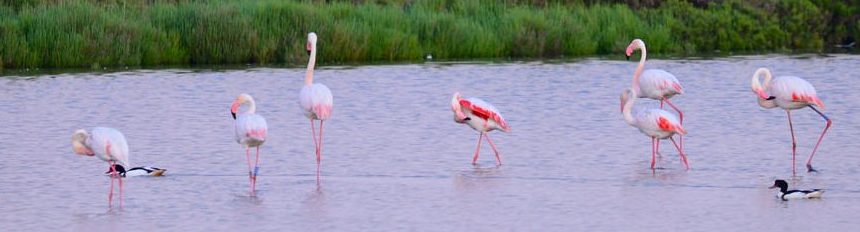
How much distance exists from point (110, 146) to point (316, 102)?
79.8 inches

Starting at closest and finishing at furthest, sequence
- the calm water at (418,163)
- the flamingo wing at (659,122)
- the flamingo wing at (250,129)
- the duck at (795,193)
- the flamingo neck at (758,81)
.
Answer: the calm water at (418,163) → the duck at (795,193) → the flamingo wing at (250,129) → the flamingo wing at (659,122) → the flamingo neck at (758,81)

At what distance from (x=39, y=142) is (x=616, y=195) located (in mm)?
5464

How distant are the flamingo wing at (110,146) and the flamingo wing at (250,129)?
2.94 feet

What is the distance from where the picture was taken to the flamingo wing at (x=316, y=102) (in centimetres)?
1160

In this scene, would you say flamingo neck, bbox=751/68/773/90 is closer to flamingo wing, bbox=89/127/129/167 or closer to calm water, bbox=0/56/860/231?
calm water, bbox=0/56/860/231

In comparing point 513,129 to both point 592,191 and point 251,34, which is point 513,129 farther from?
point 251,34

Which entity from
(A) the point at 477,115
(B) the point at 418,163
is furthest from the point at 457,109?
(B) the point at 418,163

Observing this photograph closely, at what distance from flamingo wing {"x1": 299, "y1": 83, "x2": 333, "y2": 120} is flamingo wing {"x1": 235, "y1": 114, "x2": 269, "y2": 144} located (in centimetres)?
94

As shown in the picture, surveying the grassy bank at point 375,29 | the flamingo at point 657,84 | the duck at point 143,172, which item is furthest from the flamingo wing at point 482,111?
the grassy bank at point 375,29

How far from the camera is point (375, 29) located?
24344 mm

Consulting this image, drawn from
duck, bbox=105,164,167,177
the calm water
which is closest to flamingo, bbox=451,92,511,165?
the calm water

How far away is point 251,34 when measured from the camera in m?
23.4

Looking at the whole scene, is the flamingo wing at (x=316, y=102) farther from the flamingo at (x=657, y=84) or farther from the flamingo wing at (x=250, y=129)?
the flamingo at (x=657, y=84)

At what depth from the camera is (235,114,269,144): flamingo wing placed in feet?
34.7
